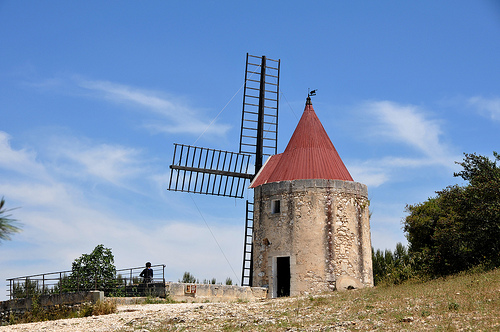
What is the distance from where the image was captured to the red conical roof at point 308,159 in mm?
19984

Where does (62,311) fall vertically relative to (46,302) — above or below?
below

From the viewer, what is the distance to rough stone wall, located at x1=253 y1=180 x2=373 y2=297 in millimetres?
18578

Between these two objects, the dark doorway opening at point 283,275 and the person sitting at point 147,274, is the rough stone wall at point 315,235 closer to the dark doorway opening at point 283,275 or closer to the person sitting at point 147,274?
the dark doorway opening at point 283,275

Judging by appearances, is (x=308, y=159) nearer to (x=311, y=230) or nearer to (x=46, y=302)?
(x=311, y=230)

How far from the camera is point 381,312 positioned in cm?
1173

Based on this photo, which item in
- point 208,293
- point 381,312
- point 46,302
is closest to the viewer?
point 381,312

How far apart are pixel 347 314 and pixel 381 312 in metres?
0.66

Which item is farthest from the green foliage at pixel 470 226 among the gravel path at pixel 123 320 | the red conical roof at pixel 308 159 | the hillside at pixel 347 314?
the gravel path at pixel 123 320

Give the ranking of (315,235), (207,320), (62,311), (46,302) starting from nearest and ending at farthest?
(207,320), (62,311), (46,302), (315,235)

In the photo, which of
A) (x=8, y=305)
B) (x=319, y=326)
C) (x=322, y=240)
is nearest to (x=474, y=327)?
(x=319, y=326)

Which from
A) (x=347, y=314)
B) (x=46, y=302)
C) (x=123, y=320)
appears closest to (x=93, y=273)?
(x=46, y=302)

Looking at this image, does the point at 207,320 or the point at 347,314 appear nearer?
the point at 347,314

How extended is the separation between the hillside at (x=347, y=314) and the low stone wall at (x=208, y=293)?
4.72 feet

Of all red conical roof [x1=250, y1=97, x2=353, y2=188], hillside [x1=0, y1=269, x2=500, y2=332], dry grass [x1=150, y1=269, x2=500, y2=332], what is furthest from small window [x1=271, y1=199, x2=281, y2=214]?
hillside [x1=0, y1=269, x2=500, y2=332]
